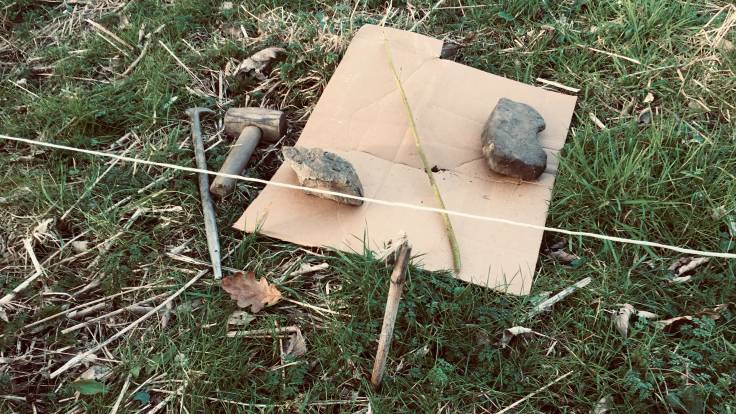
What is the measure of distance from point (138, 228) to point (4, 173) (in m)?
0.75

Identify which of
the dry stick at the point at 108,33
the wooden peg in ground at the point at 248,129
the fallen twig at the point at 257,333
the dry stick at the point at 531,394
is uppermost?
the dry stick at the point at 108,33

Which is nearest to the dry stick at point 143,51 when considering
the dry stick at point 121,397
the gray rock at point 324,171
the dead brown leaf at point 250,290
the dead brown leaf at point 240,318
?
the gray rock at point 324,171

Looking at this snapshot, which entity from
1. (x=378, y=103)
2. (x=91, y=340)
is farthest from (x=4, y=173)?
(x=378, y=103)

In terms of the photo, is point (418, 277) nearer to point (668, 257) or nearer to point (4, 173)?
point (668, 257)

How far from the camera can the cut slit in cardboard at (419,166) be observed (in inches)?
89.6

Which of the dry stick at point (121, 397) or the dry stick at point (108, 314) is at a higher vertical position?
the dry stick at point (108, 314)

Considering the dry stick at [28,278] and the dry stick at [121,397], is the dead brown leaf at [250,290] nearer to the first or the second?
the dry stick at [121,397]

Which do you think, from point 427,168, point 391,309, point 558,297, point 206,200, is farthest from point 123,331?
point 558,297

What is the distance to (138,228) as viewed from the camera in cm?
243

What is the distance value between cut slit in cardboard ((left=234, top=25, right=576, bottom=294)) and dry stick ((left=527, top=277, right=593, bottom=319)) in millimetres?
86

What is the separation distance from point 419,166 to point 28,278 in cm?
159

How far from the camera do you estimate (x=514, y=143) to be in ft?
7.96

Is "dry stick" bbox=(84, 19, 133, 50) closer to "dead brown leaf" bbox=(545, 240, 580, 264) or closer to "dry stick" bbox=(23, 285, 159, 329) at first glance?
"dry stick" bbox=(23, 285, 159, 329)

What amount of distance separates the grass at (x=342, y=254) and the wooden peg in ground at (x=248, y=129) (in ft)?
0.26
